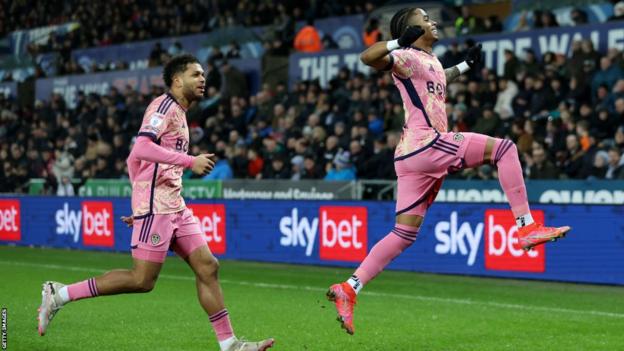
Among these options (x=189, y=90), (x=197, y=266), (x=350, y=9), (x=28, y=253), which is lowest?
(x=28, y=253)

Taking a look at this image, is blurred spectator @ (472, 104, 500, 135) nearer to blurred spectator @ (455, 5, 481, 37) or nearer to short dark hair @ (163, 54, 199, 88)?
blurred spectator @ (455, 5, 481, 37)

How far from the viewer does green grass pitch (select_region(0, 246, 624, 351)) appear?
8945 millimetres

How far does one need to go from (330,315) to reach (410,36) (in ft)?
14.3

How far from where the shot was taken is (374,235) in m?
16.3

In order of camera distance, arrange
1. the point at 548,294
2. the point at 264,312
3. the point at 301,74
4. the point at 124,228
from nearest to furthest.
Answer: the point at 264,312
the point at 548,294
the point at 124,228
the point at 301,74

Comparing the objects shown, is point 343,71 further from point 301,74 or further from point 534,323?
point 534,323

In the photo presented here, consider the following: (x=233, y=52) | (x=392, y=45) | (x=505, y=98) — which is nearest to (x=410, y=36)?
(x=392, y=45)

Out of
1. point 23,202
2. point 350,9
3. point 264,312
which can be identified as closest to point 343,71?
point 350,9

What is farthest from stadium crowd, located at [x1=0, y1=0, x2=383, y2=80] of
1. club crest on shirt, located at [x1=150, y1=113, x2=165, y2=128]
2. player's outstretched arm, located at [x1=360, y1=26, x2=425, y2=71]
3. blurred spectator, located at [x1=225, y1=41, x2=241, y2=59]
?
club crest on shirt, located at [x1=150, y1=113, x2=165, y2=128]

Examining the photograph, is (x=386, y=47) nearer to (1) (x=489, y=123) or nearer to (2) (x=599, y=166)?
(2) (x=599, y=166)

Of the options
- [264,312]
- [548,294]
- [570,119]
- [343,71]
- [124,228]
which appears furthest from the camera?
[343,71]

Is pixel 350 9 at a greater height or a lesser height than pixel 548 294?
greater

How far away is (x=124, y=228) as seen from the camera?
2048 centimetres

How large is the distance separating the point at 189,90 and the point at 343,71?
1517cm
